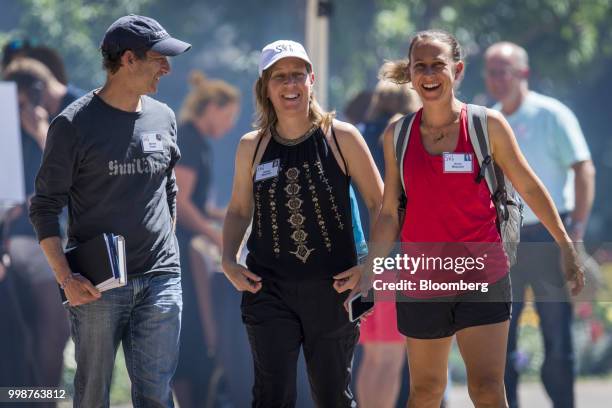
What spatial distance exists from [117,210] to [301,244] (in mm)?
715

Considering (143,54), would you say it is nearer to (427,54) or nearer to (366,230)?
(427,54)

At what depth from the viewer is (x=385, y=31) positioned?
21.2ft

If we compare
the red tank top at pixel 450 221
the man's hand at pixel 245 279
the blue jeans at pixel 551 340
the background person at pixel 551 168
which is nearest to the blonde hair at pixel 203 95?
the background person at pixel 551 168

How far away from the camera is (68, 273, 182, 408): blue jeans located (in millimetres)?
3977

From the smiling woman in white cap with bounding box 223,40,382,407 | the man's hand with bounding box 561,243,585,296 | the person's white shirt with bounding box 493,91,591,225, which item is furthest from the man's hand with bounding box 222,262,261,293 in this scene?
the person's white shirt with bounding box 493,91,591,225

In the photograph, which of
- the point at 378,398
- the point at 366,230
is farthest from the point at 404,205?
the point at 378,398

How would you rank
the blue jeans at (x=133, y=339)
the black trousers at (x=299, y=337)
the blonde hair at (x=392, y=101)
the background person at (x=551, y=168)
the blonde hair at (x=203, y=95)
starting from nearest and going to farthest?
the blue jeans at (x=133, y=339) → the black trousers at (x=299, y=337) → the blonde hair at (x=392, y=101) → the background person at (x=551, y=168) → the blonde hair at (x=203, y=95)

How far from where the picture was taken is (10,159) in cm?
562

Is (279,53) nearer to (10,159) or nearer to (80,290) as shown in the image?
(80,290)

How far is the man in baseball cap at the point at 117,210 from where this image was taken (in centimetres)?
392

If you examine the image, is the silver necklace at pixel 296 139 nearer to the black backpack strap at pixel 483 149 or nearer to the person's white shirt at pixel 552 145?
the black backpack strap at pixel 483 149

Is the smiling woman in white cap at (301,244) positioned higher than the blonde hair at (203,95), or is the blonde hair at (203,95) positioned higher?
the blonde hair at (203,95)

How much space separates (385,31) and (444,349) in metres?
2.86

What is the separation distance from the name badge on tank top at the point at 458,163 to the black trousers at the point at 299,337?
2.11ft
